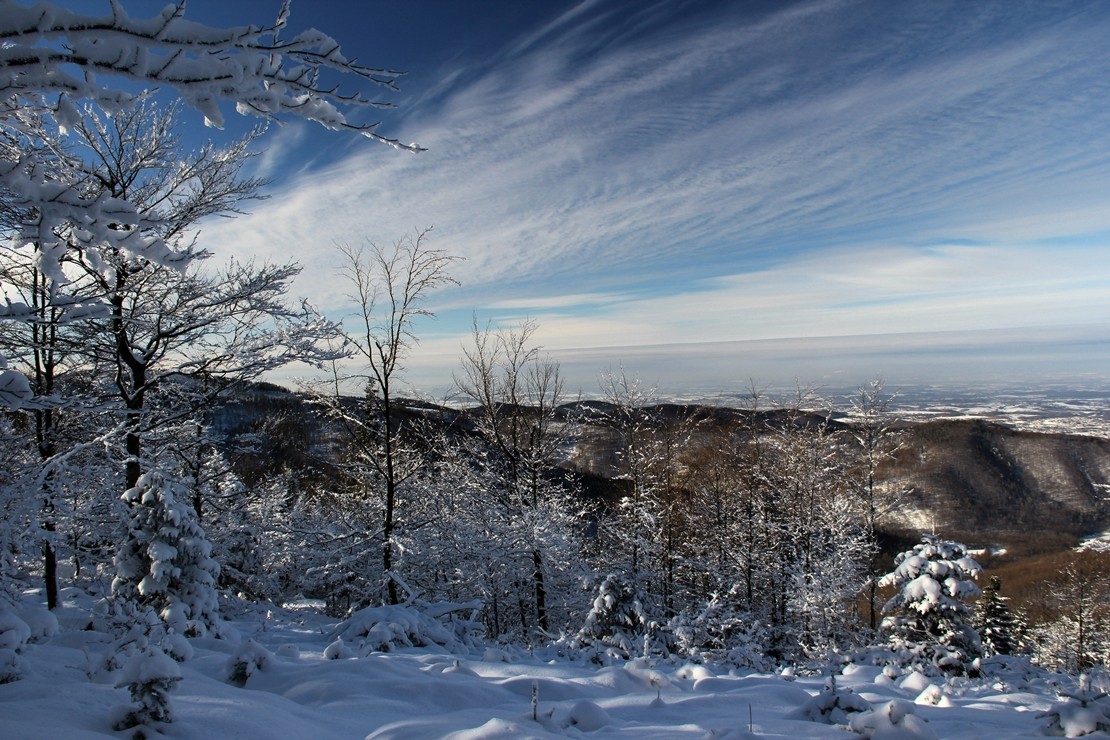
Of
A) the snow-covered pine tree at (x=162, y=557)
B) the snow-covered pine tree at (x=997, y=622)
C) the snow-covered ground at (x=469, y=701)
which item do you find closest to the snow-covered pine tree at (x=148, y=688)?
the snow-covered ground at (x=469, y=701)

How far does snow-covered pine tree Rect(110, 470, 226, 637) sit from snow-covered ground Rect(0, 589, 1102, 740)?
3.76 ft

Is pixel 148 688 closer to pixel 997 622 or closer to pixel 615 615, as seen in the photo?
pixel 615 615

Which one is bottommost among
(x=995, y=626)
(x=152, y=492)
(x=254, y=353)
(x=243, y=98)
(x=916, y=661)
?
(x=995, y=626)

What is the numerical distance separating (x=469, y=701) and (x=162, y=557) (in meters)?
5.75

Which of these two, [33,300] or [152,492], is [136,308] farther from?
[152,492]

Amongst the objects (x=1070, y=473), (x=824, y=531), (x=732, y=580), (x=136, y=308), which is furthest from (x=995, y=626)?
(x=1070, y=473)

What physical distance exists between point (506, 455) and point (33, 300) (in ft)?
35.6

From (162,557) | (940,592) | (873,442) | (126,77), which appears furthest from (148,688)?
(873,442)

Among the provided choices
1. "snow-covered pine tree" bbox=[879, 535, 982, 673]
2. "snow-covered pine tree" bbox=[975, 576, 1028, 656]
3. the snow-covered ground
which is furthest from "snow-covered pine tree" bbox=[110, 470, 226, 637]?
"snow-covered pine tree" bbox=[975, 576, 1028, 656]

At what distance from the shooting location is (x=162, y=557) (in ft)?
23.8

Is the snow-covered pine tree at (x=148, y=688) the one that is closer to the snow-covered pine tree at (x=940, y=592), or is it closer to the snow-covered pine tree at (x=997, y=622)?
the snow-covered pine tree at (x=940, y=592)

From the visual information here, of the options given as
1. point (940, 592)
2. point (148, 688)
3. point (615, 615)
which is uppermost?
point (148, 688)

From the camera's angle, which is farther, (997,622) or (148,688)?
(997,622)

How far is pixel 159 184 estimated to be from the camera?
7496 mm
